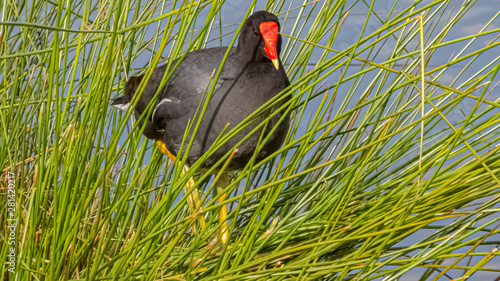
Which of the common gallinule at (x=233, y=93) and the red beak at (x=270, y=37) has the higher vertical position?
the red beak at (x=270, y=37)

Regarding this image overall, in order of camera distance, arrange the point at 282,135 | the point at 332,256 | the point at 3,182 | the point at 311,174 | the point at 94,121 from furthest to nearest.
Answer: the point at 3,182, the point at 311,174, the point at 282,135, the point at 332,256, the point at 94,121

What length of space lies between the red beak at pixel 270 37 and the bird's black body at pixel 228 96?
3 centimetres

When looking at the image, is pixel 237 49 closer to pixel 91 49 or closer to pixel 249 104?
pixel 249 104

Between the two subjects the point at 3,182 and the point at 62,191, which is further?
the point at 3,182

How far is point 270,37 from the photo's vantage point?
3.60ft

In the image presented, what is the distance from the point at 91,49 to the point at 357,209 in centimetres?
81

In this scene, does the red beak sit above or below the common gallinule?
above

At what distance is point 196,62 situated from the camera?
125cm

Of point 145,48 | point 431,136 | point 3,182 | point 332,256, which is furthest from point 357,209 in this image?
point 3,182

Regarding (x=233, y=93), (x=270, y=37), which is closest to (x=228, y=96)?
(x=233, y=93)

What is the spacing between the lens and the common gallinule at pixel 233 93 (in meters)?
1.13

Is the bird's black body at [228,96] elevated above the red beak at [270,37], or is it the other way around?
the red beak at [270,37]

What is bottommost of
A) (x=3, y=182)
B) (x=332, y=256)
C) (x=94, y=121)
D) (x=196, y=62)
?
(x=3, y=182)

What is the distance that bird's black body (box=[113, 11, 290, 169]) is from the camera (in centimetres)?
114
